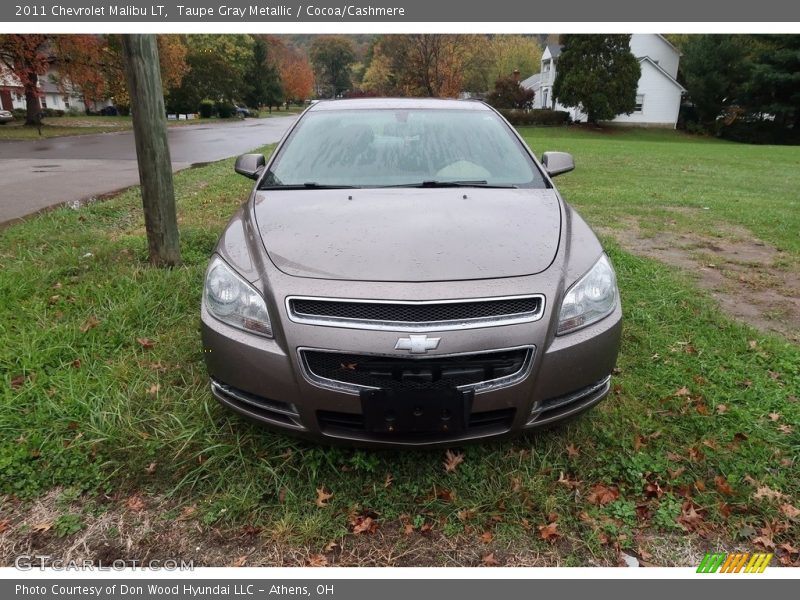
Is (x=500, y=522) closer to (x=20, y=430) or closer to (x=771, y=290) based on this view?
(x=20, y=430)

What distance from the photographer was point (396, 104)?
4.02m

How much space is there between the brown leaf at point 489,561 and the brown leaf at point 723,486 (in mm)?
1101

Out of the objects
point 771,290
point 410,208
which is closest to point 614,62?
point 771,290

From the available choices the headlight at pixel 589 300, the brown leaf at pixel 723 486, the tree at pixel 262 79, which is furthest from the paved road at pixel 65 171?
the tree at pixel 262 79

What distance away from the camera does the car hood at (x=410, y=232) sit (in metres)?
2.28

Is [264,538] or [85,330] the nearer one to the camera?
[264,538]

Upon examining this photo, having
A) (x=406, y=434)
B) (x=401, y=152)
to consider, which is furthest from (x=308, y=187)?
(x=406, y=434)

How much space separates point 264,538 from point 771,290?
15.4 feet

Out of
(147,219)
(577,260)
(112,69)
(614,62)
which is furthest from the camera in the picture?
(614,62)

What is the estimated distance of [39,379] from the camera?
123 inches

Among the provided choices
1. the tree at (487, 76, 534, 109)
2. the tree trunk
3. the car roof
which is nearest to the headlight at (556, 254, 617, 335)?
the car roof

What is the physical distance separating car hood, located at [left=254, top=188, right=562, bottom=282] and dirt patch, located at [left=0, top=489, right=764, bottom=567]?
105 centimetres

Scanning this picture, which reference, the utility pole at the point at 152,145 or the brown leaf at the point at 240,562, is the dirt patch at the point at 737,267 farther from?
the utility pole at the point at 152,145

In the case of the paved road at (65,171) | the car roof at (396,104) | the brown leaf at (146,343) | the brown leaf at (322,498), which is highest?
the car roof at (396,104)
